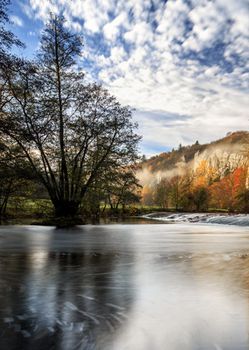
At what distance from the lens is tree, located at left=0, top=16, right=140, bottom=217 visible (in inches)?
1021

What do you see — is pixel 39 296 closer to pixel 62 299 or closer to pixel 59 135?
pixel 62 299

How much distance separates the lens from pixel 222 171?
7057 inches

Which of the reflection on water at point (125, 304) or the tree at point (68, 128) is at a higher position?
the tree at point (68, 128)

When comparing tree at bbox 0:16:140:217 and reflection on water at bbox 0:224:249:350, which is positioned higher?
tree at bbox 0:16:140:217

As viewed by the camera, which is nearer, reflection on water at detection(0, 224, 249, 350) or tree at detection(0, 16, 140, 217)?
reflection on water at detection(0, 224, 249, 350)

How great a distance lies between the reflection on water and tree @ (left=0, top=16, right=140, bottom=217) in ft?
61.1

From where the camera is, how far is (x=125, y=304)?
4.62 meters

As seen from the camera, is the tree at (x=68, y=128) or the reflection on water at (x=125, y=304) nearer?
the reflection on water at (x=125, y=304)

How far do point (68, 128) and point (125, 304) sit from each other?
24184 mm

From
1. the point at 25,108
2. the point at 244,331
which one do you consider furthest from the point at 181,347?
the point at 25,108

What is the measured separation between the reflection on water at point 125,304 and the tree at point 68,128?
18.6 m

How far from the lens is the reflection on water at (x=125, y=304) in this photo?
3336 millimetres

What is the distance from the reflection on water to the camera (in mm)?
3336

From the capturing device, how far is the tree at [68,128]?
25922mm
